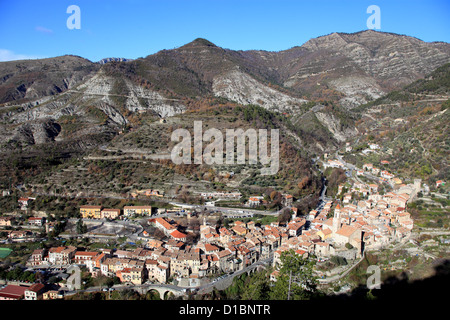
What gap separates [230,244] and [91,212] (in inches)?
406

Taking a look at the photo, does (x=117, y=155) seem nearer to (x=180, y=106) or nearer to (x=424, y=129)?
(x=180, y=106)

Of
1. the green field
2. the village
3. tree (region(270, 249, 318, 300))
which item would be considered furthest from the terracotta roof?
the green field

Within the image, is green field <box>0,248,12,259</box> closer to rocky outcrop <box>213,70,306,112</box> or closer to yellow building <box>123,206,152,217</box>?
yellow building <box>123,206,152,217</box>

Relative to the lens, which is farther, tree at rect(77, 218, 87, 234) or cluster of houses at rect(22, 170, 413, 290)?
tree at rect(77, 218, 87, 234)

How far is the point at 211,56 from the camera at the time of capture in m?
69.1

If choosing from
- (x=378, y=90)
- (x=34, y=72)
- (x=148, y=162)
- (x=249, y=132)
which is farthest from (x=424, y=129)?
(x=34, y=72)

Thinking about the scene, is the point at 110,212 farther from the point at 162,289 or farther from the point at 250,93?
the point at 250,93

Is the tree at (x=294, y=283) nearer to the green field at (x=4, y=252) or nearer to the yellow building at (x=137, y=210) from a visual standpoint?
the yellow building at (x=137, y=210)

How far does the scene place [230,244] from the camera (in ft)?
51.0

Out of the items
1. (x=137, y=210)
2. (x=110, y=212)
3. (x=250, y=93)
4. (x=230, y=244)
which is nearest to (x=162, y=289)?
(x=230, y=244)

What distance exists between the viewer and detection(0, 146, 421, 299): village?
14.0 meters

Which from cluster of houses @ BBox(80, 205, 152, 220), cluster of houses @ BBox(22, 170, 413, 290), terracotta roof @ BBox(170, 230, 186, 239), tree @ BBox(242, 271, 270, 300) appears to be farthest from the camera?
cluster of houses @ BBox(80, 205, 152, 220)

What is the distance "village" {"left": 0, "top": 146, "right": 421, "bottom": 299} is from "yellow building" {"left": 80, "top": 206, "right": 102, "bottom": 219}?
0.33m

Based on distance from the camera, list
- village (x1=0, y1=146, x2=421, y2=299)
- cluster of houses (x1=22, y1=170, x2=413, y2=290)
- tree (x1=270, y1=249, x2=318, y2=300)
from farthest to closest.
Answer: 1. cluster of houses (x1=22, y1=170, x2=413, y2=290)
2. village (x1=0, y1=146, x2=421, y2=299)
3. tree (x1=270, y1=249, x2=318, y2=300)
